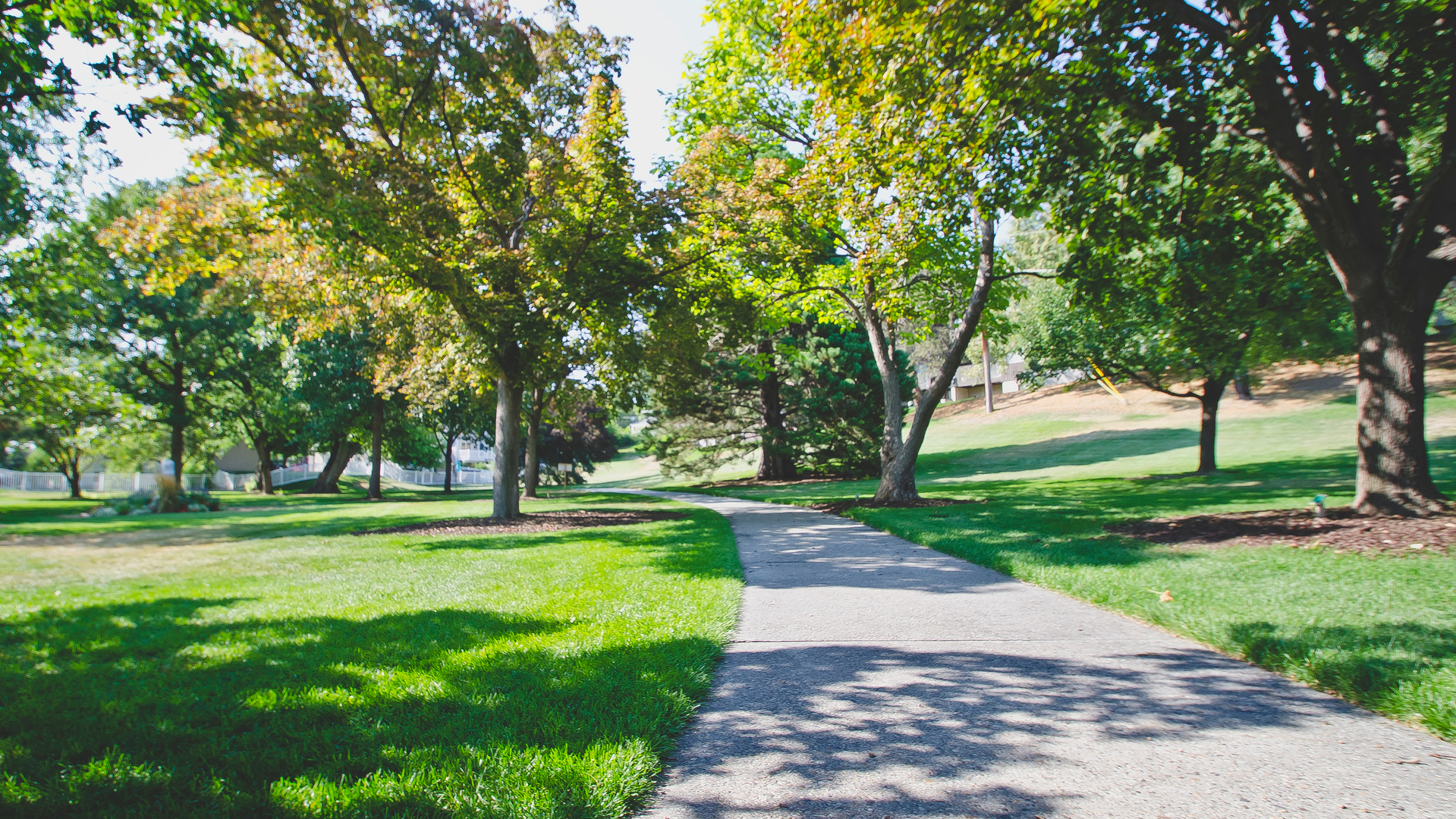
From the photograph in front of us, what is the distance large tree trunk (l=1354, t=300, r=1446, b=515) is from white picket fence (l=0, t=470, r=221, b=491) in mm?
47880

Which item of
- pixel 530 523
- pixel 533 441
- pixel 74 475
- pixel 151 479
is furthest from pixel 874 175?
pixel 151 479

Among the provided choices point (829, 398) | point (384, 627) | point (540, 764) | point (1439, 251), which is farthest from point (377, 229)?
point (829, 398)

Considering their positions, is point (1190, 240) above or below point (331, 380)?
below

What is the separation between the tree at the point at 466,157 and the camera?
915cm

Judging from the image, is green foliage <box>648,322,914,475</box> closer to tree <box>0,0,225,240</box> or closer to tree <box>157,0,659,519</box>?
tree <box>157,0,659,519</box>

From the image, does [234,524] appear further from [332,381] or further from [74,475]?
[74,475]

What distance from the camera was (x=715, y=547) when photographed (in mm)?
9297

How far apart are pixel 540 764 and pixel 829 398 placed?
80.2ft

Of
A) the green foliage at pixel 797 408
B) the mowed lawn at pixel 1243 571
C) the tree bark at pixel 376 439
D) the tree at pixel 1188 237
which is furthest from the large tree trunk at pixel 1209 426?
the tree bark at pixel 376 439

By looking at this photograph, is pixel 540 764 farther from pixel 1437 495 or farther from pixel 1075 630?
pixel 1437 495

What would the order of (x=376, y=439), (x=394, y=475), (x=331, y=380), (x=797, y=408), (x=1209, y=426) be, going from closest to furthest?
(x=1209, y=426) → (x=331, y=380) → (x=797, y=408) → (x=376, y=439) → (x=394, y=475)

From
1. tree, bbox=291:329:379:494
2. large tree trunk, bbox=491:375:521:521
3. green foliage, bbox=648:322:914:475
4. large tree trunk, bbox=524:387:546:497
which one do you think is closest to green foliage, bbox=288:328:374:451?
tree, bbox=291:329:379:494

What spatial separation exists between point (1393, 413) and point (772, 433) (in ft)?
67.1

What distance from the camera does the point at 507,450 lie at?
14227 millimetres
